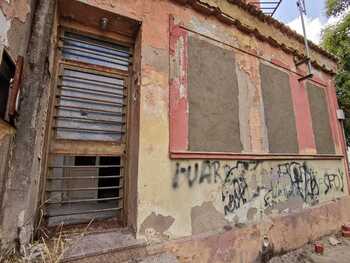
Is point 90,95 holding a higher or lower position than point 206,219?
higher

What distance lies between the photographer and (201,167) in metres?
2.83

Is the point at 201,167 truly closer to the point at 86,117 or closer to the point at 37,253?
the point at 86,117

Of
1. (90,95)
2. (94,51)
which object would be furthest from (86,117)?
(94,51)

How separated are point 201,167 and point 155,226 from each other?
97cm

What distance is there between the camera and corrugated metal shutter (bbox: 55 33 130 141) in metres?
2.39

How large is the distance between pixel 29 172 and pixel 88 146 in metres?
0.69

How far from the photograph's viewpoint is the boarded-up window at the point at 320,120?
476 cm

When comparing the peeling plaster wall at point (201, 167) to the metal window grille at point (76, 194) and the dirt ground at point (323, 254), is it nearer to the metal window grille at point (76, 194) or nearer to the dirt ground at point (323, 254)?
the metal window grille at point (76, 194)

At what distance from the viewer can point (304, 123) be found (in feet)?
14.6

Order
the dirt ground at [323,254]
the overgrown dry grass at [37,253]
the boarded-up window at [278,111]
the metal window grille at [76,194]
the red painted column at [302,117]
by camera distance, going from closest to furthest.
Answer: the overgrown dry grass at [37,253], the metal window grille at [76,194], the dirt ground at [323,254], the boarded-up window at [278,111], the red painted column at [302,117]

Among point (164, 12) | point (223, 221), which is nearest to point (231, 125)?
point (223, 221)

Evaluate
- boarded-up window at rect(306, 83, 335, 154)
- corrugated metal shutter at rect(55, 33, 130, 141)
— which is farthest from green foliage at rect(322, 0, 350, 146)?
corrugated metal shutter at rect(55, 33, 130, 141)

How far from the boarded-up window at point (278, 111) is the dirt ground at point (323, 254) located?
69.9 inches

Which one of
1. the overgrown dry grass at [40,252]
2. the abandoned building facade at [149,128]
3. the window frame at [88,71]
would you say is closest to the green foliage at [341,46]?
the abandoned building facade at [149,128]
